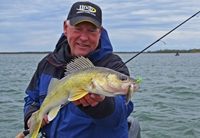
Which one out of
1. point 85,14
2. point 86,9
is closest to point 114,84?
point 85,14

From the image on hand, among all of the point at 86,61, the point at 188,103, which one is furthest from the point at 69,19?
the point at 188,103

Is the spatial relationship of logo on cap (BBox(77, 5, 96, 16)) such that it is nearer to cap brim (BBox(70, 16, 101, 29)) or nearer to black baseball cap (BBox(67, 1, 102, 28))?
black baseball cap (BBox(67, 1, 102, 28))

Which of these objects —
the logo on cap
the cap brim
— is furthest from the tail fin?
the logo on cap

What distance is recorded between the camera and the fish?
212 centimetres

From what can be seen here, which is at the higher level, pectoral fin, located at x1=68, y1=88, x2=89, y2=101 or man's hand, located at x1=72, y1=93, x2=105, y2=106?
pectoral fin, located at x1=68, y1=88, x2=89, y2=101

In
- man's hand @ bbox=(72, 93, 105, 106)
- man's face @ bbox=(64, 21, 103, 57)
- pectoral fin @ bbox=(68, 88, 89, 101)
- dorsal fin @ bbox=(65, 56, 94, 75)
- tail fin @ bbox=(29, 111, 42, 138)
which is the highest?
man's face @ bbox=(64, 21, 103, 57)

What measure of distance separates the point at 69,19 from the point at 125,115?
1712 millimetres

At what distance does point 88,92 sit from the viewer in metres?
2.19

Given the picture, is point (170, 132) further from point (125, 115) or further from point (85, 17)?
point (85, 17)

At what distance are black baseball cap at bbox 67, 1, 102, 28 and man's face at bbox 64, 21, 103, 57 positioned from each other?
86 mm

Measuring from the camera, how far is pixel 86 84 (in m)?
2.22

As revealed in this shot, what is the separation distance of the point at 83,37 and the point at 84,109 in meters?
1.20

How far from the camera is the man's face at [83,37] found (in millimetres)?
3049

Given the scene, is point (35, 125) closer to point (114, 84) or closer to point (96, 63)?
point (96, 63)
